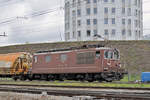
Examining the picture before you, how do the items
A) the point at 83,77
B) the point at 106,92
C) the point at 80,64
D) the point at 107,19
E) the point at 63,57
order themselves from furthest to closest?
the point at 107,19
the point at 63,57
the point at 80,64
the point at 83,77
the point at 106,92

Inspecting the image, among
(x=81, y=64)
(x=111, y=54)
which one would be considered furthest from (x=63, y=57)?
(x=111, y=54)

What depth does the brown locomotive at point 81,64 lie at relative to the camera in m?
27.9

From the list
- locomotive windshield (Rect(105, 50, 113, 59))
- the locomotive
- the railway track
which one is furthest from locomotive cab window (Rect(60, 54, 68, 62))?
the railway track

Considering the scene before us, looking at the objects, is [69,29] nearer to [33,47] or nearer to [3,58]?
[33,47]

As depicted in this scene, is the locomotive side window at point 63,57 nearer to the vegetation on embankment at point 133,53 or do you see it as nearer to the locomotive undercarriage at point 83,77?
the locomotive undercarriage at point 83,77

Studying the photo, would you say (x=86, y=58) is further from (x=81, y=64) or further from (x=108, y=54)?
(x=108, y=54)

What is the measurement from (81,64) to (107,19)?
217 feet

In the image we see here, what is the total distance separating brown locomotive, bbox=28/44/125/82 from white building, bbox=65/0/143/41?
5802cm

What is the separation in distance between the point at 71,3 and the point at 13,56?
61382 mm

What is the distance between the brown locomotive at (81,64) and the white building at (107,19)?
5802cm

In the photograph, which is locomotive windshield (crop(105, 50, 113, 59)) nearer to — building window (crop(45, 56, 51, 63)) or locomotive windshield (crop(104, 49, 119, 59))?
locomotive windshield (crop(104, 49, 119, 59))

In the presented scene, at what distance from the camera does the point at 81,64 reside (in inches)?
1169

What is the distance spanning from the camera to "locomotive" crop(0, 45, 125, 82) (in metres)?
28.0

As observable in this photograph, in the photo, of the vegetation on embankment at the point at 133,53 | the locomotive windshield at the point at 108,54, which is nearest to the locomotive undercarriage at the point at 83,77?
the locomotive windshield at the point at 108,54
